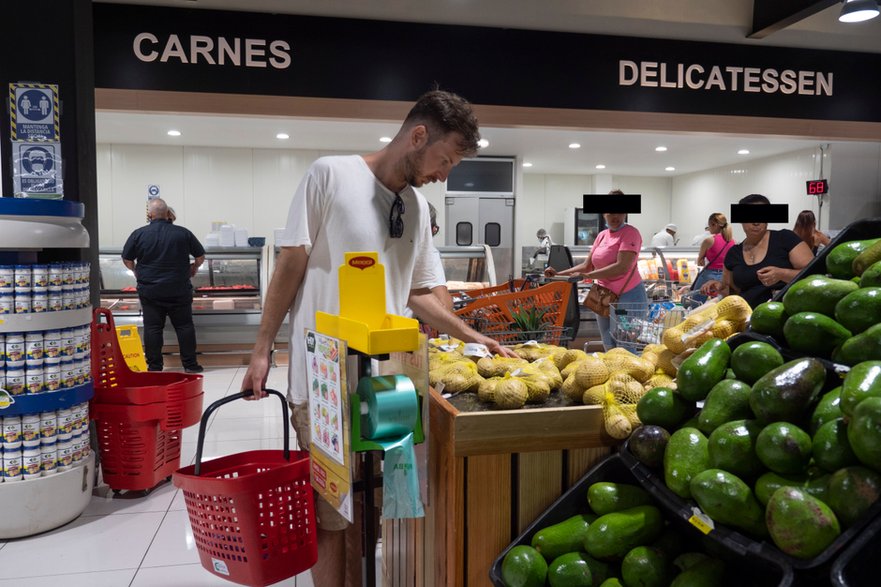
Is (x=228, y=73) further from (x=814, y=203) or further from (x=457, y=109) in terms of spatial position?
(x=814, y=203)

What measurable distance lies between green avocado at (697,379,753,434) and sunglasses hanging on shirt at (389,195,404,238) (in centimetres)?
108

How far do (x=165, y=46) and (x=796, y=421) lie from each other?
4089mm

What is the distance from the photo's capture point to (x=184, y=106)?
4184 millimetres

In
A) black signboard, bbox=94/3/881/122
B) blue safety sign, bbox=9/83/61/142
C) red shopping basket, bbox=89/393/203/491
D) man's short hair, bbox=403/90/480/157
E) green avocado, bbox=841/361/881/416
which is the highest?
black signboard, bbox=94/3/881/122

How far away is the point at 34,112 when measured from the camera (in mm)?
3625

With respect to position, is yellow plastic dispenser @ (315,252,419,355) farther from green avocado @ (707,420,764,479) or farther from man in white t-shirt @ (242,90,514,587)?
man in white t-shirt @ (242,90,514,587)

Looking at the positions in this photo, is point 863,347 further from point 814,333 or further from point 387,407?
point 387,407

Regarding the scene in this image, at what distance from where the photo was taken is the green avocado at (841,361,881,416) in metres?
1.12

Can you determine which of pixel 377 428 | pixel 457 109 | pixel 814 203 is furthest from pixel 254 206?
pixel 377 428

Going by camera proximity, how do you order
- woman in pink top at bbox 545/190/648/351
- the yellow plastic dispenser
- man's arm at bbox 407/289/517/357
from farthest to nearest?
1. woman in pink top at bbox 545/190/648/351
2. man's arm at bbox 407/289/517/357
3. the yellow plastic dispenser

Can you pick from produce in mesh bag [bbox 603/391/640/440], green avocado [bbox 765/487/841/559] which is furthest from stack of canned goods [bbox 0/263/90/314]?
green avocado [bbox 765/487/841/559]

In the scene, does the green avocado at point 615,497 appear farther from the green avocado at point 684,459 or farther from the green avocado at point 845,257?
the green avocado at point 845,257

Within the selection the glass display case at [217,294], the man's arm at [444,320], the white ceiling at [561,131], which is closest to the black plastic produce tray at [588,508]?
the man's arm at [444,320]

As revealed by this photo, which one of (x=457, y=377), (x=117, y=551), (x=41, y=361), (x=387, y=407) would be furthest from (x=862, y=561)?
(x=41, y=361)
